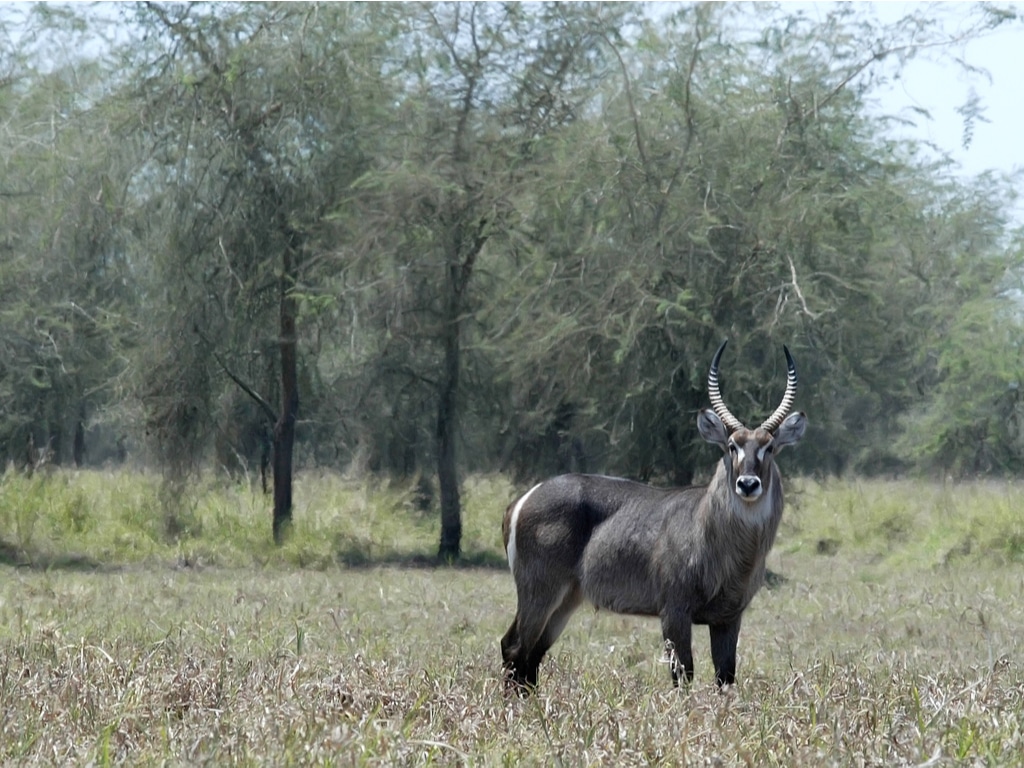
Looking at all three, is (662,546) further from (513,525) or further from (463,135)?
(463,135)

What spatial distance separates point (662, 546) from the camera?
29.3 feet

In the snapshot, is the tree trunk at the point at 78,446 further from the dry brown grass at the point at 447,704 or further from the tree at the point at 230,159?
the dry brown grass at the point at 447,704

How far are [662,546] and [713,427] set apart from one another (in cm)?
73

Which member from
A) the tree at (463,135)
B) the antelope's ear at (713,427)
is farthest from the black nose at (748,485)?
the tree at (463,135)

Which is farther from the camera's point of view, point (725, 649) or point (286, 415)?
point (286, 415)

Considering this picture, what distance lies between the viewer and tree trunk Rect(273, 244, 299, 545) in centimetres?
2002

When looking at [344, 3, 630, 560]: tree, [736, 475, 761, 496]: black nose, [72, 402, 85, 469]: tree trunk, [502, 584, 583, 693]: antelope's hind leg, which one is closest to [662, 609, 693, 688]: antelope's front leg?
[502, 584, 583, 693]: antelope's hind leg

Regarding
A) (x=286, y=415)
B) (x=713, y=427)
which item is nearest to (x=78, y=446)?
(x=286, y=415)

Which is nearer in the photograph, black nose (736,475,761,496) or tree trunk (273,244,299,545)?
black nose (736,475,761,496)

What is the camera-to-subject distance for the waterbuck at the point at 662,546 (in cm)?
866

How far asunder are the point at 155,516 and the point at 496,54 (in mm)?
7245

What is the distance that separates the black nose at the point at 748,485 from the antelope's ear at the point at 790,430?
0.58m

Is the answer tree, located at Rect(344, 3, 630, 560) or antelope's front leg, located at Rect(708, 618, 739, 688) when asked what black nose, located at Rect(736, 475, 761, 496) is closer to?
antelope's front leg, located at Rect(708, 618, 739, 688)

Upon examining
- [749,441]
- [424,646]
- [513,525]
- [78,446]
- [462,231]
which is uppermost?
[462,231]
